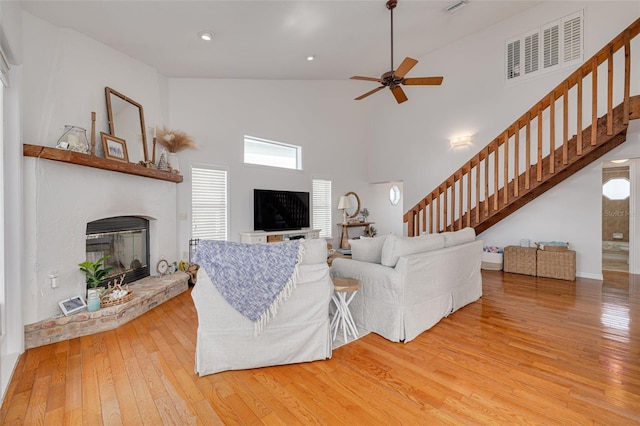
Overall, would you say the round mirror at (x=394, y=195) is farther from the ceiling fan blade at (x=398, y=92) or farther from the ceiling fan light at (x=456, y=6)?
the ceiling fan light at (x=456, y=6)

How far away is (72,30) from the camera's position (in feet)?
Answer: 10.4

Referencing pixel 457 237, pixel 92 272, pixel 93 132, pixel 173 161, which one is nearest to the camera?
pixel 92 272

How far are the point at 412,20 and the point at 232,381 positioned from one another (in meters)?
5.37

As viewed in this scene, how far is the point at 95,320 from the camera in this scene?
9.12 ft

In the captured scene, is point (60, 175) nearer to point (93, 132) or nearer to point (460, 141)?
point (93, 132)

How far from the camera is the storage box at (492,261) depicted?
17.1 feet

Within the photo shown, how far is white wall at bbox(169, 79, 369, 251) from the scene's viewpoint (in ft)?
15.7

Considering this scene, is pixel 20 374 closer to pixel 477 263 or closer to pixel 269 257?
pixel 269 257

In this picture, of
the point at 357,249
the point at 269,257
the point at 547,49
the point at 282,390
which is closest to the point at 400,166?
the point at 547,49

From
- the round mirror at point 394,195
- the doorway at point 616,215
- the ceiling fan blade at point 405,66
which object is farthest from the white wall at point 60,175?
the doorway at point 616,215

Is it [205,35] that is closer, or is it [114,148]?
[114,148]

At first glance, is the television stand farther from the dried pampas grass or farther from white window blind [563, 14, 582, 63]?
white window blind [563, 14, 582, 63]

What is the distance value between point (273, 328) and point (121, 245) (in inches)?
106

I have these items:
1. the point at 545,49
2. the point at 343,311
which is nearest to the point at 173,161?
the point at 343,311
